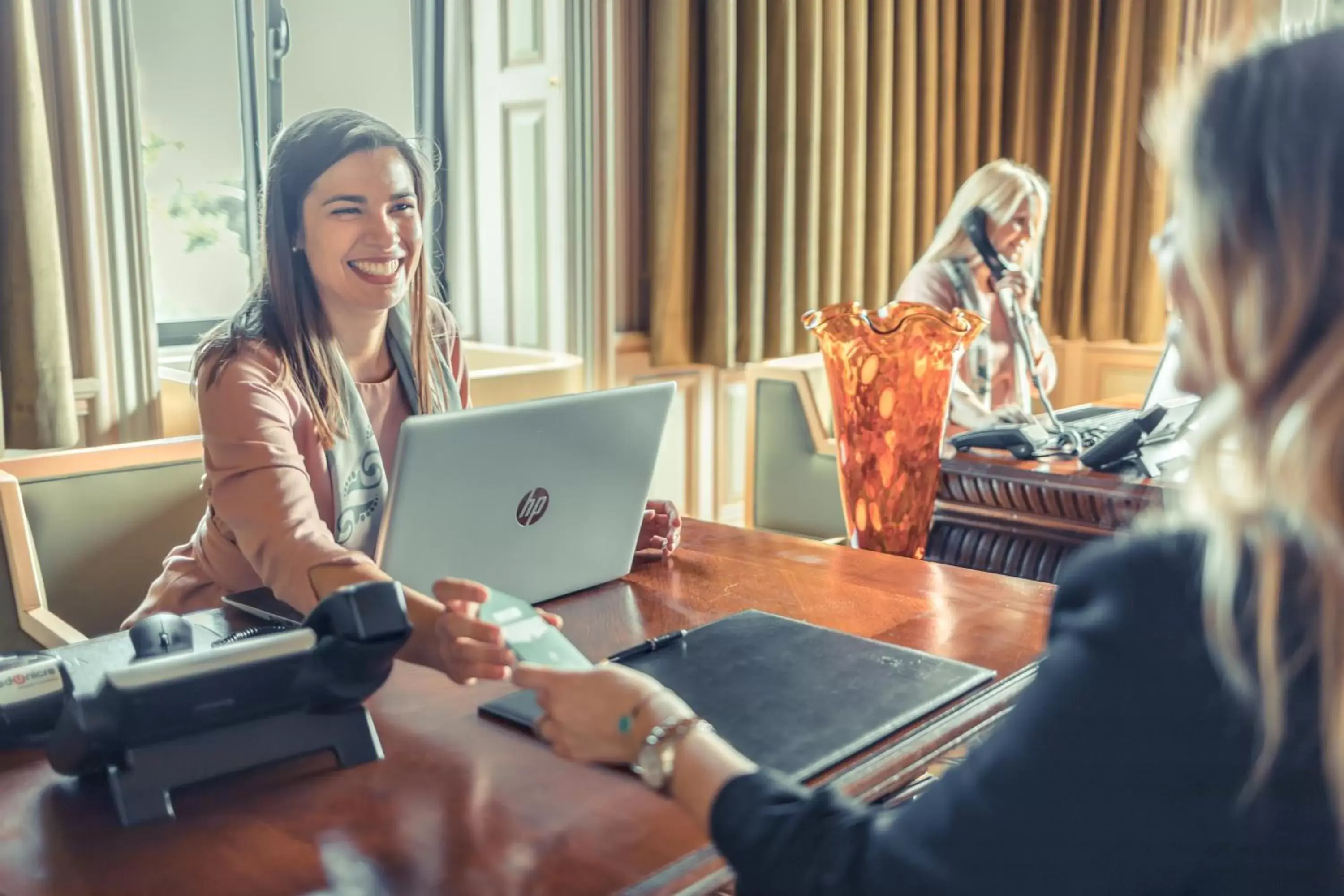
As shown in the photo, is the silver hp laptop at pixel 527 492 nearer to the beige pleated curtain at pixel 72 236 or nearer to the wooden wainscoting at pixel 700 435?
the beige pleated curtain at pixel 72 236

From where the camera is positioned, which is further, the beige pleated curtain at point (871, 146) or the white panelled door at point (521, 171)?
the beige pleated curtain at point (871, 146)

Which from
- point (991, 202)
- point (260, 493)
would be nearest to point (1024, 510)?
point (991, 202)

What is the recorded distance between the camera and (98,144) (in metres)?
2.66

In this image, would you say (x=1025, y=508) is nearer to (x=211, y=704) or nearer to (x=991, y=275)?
(x=991, y=275)

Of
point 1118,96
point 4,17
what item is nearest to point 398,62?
point 4,17

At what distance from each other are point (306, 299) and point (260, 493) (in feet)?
1.33

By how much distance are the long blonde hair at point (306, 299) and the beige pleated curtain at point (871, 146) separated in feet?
6.38

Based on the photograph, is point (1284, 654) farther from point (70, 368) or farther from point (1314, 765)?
point (70, 368)

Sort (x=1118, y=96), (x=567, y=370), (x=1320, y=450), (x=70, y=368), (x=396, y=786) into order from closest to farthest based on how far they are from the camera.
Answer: (x=1320, y=450) → (x=396, y=786) → (x=70, y=368) → (x=567, y=370) → (x=1118, y=96)

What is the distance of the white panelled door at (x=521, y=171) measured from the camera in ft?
11.5

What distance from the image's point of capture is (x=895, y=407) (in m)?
1.93

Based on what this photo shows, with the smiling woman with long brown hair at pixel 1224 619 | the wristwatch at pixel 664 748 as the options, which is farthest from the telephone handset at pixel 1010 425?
the smiling woman with long brown hair at pixel 1224 619

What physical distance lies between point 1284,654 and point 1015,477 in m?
1.72

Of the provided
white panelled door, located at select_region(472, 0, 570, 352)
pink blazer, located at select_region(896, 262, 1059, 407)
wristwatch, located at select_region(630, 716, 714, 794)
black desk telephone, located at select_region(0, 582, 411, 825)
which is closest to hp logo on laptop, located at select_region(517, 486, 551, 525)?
black desk telephone, located at select_region(0, 582, 411, 825)
